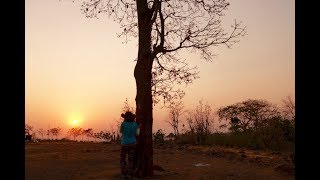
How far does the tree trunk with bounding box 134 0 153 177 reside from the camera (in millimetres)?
13195

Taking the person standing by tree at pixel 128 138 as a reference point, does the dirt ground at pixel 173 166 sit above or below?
below

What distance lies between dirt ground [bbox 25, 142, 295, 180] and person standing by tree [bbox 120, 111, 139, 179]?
0.73m

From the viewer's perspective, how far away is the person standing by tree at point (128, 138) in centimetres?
1254

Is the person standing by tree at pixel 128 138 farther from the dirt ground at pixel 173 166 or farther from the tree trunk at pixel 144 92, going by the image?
the dirt ground at pixel 173 166

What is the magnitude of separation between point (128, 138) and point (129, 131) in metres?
0.22

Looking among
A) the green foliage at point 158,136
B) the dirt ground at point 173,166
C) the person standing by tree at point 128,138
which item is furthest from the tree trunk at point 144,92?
the green foliage at point 158,136

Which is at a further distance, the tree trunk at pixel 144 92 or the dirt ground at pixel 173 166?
the dirt ground at pixel 173 166

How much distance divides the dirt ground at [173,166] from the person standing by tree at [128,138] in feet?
2.40

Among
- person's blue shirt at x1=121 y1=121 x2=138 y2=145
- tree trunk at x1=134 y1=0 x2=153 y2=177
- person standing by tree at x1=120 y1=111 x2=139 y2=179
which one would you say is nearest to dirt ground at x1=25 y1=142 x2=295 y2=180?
tree trunk at x1=134 y1=0 x2=153 y2=177

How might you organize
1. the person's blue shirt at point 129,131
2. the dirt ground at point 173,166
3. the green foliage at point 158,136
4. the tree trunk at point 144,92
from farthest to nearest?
the green foliage at point 158,136
the dirt ground at point 173,166
the tree trunk at point 144,92
the person's blue shirt at point 129,131

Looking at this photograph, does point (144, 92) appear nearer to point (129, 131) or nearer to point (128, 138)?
point (129, 131)

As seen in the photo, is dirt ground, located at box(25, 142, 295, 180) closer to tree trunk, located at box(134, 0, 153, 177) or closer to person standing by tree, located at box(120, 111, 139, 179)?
tree trunk, located at box(134, 0, 153, 177)
